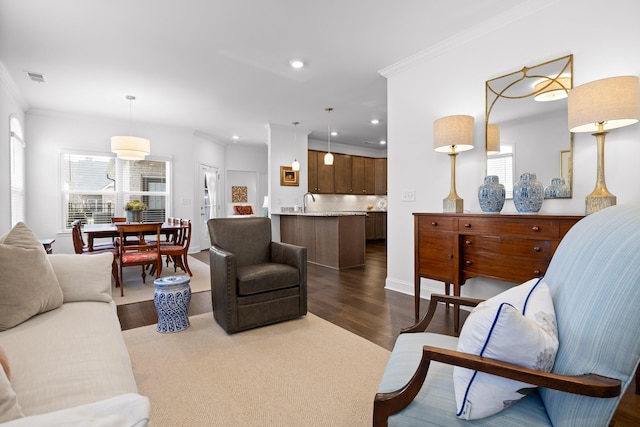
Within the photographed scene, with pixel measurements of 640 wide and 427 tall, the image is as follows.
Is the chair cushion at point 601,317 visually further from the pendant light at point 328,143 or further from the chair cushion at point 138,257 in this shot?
the pendant light at point 328,143

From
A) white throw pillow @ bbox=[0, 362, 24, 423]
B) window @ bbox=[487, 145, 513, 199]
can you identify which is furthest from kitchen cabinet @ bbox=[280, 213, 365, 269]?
white throw pillow @ bbox=[0, 362, 24, 423]

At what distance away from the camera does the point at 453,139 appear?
283 cm

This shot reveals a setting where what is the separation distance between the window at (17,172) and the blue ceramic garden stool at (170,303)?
11.8 ft

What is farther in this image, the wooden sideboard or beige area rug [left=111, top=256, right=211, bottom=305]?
beige area rug [left=111, top=256, right=211, bottom=305]

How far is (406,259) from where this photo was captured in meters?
3.69

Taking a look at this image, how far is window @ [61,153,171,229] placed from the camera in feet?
18.7

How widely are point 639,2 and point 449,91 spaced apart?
140 cm

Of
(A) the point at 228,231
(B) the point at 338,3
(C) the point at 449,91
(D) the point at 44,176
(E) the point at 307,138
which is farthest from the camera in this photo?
(E) the point at 307,138

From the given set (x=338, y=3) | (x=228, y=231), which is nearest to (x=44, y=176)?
(x=228, y=231)

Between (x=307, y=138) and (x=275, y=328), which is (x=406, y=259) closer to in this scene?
(x=275, y=328)

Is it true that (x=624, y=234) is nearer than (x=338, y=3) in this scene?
Yes

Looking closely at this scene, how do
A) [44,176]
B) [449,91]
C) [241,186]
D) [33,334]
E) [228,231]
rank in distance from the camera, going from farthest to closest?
[241,186]
[44,176]
[449,91]
[228,231]
[33,334]

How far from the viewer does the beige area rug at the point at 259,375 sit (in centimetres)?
156

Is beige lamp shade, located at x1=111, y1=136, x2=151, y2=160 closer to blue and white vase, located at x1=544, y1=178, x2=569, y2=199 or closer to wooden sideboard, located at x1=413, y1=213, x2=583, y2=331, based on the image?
wooden sideboard, located at x1=413, y1=213, x2=583, y2=331
